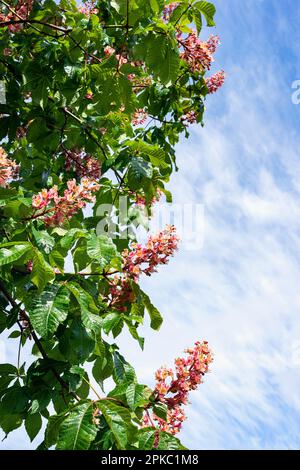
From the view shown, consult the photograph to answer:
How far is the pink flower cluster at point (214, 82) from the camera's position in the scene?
4.95m

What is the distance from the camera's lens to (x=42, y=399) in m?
3.05

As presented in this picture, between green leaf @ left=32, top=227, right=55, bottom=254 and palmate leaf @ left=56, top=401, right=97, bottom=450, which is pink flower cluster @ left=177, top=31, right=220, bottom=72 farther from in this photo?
palmate leaf @ left=56, top=401, right=97, bottom=450

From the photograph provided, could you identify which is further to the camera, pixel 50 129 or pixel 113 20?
pixel 50 129

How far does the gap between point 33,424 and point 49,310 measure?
96 centimetres

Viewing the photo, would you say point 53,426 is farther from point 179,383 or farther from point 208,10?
point 208,10

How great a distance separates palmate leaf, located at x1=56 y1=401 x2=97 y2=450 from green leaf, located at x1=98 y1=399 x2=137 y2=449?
10 centimetres

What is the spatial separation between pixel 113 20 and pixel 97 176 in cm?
153

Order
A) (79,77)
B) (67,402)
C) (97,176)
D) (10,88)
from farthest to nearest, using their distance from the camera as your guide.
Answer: (97,176)
(10,88)
(79,77)
(67,402)

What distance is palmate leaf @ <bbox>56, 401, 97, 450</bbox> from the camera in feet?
7.79

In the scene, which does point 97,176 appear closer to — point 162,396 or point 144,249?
point 144,249

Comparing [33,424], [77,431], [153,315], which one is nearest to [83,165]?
[153,315]

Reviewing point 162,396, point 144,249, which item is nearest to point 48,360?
point 162,396

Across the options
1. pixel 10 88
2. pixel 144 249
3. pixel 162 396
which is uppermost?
pixel 10 88

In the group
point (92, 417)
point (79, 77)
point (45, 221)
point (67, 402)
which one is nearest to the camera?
point (92, 417)
